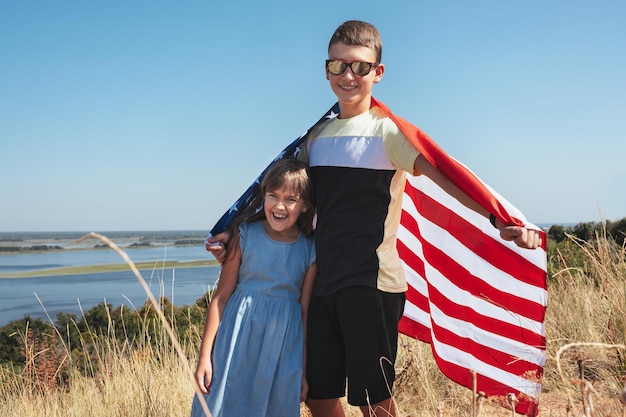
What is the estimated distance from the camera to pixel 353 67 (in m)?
2.99

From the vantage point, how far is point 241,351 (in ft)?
9.57

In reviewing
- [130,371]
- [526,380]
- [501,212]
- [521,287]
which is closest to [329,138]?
[501,212]

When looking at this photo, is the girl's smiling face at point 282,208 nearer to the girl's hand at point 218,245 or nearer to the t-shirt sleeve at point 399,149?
the girl's hand at point 218,245

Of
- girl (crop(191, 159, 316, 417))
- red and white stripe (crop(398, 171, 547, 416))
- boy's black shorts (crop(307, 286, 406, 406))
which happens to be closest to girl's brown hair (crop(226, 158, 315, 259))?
girl (crop(191, 159, 316, 417))

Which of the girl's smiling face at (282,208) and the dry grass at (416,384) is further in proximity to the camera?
the dry grass at (416,384)

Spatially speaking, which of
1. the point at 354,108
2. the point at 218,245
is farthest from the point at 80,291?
the point at 354,108

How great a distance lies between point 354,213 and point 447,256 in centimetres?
97

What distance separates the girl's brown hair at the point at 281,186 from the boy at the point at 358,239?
8 cm

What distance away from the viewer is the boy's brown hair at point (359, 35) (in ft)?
9.85

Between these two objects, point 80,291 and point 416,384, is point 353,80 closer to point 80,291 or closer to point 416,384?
point 416,384

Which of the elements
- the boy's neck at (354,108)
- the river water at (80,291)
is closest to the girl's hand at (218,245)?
the boy's neck at (354,108)

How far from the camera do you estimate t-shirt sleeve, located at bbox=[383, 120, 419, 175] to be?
9.46ft

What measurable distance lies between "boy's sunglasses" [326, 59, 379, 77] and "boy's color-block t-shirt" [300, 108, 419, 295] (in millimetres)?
239

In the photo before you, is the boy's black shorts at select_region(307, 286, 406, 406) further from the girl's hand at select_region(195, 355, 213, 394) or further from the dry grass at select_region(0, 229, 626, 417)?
the dry grass at select_region(0, 229, 626, 417)
